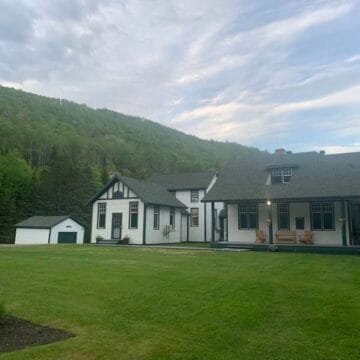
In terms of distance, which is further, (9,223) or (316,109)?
(9,223)

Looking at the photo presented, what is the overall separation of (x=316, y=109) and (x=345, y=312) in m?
18.7

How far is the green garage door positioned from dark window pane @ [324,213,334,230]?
25.3 meters

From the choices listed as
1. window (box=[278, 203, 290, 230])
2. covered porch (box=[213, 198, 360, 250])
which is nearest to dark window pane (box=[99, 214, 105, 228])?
covered porch (box=[213, 198, 360, 250])

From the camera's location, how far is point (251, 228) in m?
Result: 21.8

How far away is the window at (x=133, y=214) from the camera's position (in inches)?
1033

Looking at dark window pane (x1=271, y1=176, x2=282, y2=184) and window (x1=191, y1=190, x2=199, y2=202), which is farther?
window (x1=191, y1=190, x2=199, y2=202)

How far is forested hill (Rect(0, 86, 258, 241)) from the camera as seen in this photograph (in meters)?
44.7

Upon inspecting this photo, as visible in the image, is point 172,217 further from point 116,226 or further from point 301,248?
point 301,248

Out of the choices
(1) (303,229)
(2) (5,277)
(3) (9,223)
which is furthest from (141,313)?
(3) (9,223)

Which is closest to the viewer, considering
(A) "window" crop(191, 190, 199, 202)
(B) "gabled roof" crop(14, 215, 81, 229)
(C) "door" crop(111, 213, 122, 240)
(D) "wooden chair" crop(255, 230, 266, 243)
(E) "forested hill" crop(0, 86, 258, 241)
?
(D) "wooden chair" crop(255, 230, 266, 243)

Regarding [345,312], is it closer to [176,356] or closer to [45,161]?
[176,356]

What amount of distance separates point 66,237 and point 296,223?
24081 mm

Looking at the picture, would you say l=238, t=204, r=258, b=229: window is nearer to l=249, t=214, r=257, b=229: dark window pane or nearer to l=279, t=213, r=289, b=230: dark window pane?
l=249, t=214, r=257, b=229: dark window pane

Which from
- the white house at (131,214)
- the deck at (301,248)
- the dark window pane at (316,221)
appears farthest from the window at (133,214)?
the dark window pane at (316,221)
